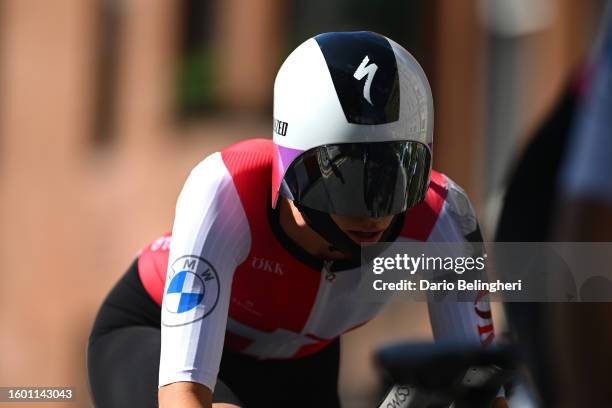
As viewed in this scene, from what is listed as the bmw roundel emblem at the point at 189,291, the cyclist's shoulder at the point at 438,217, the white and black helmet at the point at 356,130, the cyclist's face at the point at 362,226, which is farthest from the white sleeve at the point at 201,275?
the cyclist's shoulder at the point at 438,217

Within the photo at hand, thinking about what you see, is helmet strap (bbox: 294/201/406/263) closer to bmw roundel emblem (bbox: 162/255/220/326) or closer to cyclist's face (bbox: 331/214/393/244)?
cyclist's face (bbox: 331/214/393/244)

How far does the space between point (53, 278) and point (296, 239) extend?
17.3 metres

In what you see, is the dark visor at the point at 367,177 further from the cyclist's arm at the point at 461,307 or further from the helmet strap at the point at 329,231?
the cyclist's arm at the point at 461,307

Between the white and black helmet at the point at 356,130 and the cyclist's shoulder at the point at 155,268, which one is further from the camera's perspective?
the cyclist's shoulder at the point at 155,268

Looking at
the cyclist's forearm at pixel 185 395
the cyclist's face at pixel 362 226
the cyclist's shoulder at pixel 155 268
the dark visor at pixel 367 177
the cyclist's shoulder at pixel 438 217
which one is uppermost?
the dark visor at pixel 367 177

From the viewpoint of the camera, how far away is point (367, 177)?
137 inches

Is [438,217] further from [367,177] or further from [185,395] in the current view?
[185,395]

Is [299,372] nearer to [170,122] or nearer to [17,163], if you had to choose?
[170,122]

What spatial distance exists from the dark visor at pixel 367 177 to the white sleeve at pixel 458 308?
1.22ft

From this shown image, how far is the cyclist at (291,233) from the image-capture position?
349cm

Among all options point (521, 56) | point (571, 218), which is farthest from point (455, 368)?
point (521, 56)

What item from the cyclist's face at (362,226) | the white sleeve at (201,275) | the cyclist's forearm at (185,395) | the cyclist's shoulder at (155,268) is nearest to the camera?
the cyclist's forearm at (185,395)

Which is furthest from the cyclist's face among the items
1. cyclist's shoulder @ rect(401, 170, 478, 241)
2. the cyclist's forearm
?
the cyclist's forearm

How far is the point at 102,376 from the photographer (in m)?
4.18
